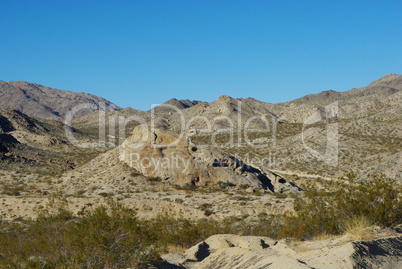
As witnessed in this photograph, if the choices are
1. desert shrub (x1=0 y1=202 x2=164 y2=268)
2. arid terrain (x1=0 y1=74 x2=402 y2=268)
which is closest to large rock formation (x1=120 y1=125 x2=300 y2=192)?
arid terrain (x1=0 y1=74 x2=402 y2=268)

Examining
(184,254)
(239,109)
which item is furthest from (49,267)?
(239,109)

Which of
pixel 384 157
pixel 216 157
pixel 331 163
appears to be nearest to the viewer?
pixel 216 157

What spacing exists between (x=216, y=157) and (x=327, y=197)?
1453 cm

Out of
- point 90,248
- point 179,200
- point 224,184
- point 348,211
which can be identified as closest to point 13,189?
point 179,200

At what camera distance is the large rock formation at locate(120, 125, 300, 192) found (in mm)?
27281

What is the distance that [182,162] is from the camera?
27.5m

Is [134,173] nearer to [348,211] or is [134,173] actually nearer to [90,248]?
[348,211]

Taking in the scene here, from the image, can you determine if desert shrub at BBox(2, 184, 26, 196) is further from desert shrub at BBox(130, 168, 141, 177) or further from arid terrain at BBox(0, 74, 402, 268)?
desert shrub at BBox(130, 168, 141, 177)

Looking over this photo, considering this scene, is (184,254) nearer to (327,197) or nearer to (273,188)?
(327,197)

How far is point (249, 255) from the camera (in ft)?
34.7

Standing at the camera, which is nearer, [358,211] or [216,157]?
[358,211]

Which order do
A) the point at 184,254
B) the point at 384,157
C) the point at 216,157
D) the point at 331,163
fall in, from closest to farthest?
1. the point at 184,254
2. the point at 216,157
3. the point at 384,157
4. the point at 331,163

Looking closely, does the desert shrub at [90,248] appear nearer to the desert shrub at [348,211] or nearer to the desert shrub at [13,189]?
the desert shrub at [348,211]

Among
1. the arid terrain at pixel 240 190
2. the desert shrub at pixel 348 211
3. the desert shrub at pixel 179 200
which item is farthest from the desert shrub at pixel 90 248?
the desert shrub at pixel 179 200
